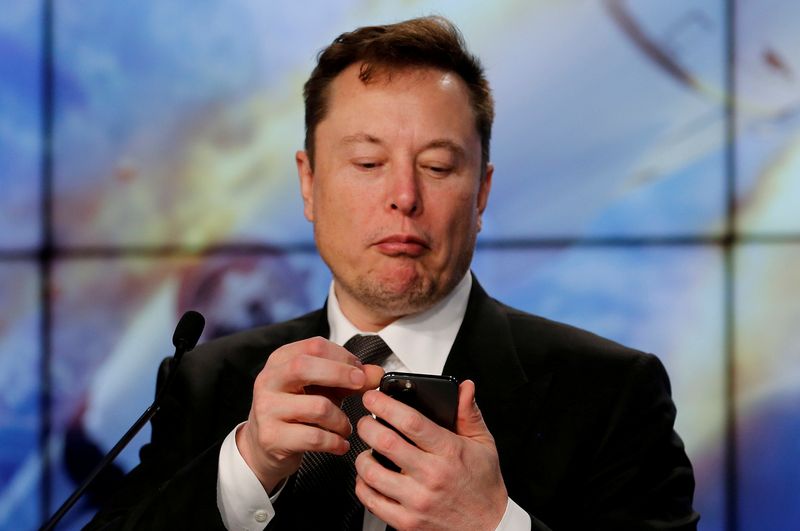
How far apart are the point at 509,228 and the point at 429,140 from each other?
106 centimetres

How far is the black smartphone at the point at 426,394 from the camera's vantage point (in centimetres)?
133

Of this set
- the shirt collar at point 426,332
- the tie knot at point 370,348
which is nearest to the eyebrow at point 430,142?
the shirt collar at point 426,332

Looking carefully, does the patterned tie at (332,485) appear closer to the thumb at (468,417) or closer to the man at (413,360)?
the man at (413,360)

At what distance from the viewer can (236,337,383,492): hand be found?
1357 millimetres

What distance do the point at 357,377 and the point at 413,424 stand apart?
0.13m

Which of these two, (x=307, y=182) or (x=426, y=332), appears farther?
(x=307, y=182)

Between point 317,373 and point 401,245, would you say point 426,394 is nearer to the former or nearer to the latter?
point 317,373

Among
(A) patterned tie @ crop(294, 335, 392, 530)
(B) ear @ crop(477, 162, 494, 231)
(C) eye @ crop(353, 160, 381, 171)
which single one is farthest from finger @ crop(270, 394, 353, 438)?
(B) ear @ crop(477, 162, 494, 231)

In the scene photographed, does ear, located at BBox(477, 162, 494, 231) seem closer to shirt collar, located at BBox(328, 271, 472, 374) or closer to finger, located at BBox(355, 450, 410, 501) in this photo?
shirt collar, located at BBox(328, 271, 472, 374)

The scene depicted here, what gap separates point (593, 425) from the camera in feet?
5.70

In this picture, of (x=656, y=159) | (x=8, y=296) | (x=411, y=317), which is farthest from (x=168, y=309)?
(x=656, y=159)

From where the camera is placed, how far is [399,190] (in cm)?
174

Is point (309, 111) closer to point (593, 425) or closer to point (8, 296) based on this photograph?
point (593, 425)

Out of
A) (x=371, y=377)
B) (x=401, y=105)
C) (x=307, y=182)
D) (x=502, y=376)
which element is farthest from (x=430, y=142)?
(x=371, y=377)
